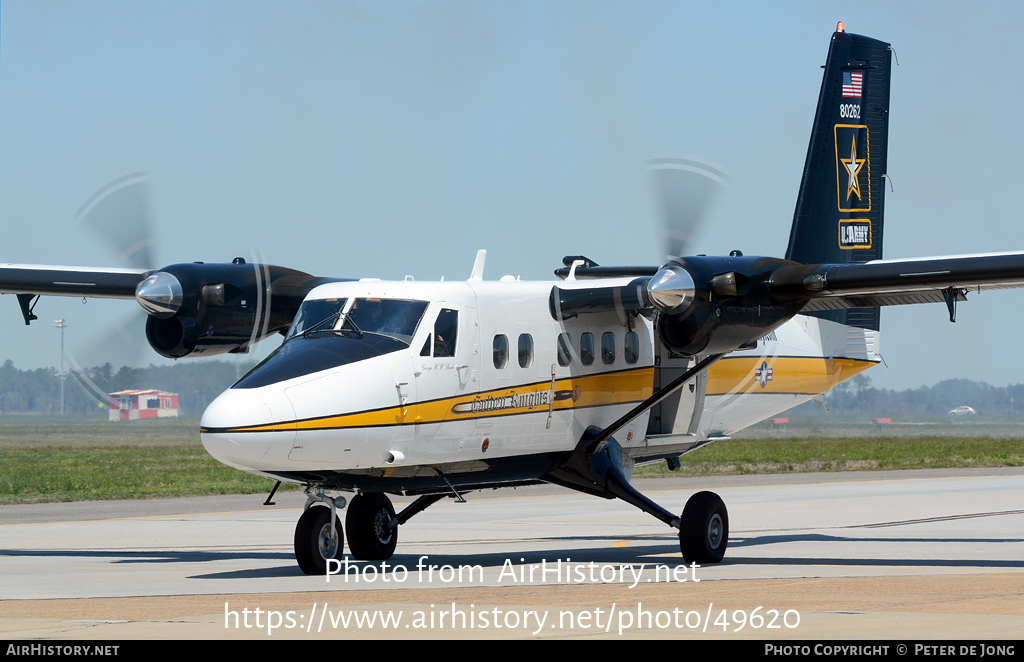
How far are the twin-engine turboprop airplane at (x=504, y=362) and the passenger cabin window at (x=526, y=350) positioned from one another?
0.03 m

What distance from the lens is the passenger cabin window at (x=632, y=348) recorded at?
17297 mm

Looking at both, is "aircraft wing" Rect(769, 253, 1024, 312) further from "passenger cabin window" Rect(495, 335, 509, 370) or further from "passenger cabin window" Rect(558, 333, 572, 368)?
"passenger cabin window" Rect(495, 335, 509, 370)

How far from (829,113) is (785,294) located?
659 centimetres

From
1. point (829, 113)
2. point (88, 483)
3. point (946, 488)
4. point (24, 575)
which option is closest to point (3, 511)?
point (88, 483)

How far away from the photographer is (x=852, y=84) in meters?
21.3

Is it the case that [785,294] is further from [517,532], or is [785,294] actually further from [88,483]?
[88,483]

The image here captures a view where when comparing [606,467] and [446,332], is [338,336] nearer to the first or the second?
[446,332]

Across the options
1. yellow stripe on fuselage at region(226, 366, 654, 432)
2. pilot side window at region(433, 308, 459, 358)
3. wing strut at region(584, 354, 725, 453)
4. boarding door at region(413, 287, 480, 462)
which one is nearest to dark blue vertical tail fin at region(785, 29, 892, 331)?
wing strut at region(584, 354, 725, 453)

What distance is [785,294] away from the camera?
1573 centimetres

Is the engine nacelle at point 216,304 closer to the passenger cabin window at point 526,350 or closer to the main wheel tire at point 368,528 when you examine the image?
the main wheel tire at point 368,528

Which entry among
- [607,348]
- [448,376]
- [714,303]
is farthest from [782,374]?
[448,376]

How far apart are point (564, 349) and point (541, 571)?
301 cm

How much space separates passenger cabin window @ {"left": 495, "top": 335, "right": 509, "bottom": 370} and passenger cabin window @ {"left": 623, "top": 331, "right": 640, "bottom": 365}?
7.45ft

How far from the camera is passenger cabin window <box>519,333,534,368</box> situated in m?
15.9
